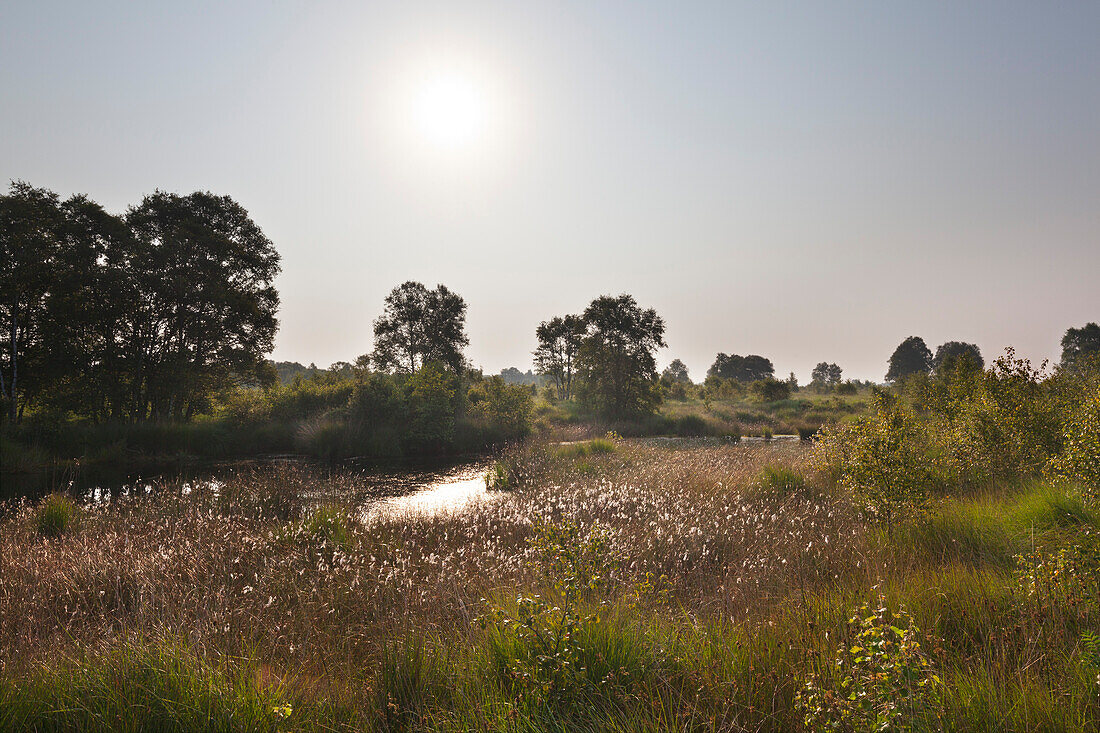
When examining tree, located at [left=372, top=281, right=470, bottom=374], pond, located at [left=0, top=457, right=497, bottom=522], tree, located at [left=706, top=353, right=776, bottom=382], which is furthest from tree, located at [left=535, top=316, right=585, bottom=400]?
tree, located at [left=706, top=353, right=776, bottom=382]

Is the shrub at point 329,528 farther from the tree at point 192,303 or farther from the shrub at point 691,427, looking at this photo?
the shrub at point 691,427

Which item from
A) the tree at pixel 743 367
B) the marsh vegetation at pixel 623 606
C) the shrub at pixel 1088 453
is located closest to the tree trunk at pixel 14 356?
the marsh vegetation at pixel 623 606

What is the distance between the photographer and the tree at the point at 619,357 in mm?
41906

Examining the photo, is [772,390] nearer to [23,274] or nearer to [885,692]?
[885,692]

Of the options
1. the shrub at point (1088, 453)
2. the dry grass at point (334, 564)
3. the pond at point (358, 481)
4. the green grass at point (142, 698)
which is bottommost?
the pond at point (358, 481)

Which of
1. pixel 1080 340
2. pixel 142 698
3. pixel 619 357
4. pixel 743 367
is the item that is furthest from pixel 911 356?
pixel 142 698

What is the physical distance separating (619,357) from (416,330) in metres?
23.7

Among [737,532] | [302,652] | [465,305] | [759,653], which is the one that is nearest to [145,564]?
[302,652]

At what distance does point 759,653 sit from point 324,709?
3152 millimetres

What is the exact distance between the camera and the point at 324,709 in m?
3.42

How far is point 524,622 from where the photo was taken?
3.49 m

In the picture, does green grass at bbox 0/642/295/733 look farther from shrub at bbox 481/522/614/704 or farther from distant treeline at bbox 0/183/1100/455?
distant treeline at bbox 0/183/1100/455

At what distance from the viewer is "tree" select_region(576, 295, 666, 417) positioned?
137ft

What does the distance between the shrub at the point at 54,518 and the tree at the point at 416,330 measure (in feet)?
140
